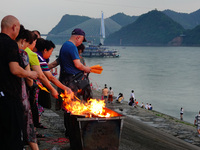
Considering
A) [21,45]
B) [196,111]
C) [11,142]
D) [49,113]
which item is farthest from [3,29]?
[196,111]

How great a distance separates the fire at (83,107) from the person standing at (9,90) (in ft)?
4.94

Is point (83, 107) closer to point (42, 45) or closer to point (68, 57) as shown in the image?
point (68, 57)

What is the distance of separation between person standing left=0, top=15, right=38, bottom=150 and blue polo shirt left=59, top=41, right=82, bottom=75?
175cm

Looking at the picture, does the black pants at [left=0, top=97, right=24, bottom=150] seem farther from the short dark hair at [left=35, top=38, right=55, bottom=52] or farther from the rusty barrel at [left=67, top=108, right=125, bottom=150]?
the short dark hair at [left=35, top=38, right=55, bottom=52]

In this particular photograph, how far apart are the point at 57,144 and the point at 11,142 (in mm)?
2159

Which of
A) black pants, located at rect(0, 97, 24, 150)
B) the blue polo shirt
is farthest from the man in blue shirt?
black pants, located at rect(0, 97, 24, 150)

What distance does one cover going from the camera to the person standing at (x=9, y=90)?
279 cm

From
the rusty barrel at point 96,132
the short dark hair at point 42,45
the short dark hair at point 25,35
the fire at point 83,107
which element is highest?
the short dark hair at point 25,35

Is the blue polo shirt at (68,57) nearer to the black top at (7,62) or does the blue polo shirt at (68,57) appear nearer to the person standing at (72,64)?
the person standing at (72,64)

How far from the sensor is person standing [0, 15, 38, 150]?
279 centimetres

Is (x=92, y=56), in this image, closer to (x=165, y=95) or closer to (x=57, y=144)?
(x=165, y=95)

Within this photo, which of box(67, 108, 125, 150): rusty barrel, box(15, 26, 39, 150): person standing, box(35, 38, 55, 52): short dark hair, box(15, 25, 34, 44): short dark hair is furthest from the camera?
box(35, 38, 55, 52): short dark hair

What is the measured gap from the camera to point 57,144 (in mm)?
4922

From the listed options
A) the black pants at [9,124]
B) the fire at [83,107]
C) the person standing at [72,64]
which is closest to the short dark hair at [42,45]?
the person standing at [72,64]
